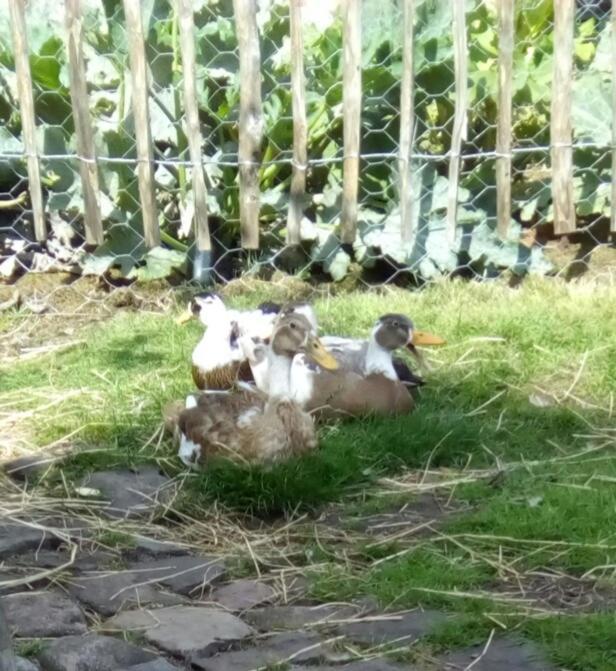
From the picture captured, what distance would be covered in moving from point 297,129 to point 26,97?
139cm

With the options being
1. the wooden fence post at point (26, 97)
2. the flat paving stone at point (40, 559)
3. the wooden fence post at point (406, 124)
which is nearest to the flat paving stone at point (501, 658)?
the flat paving stone at point (40, 559)

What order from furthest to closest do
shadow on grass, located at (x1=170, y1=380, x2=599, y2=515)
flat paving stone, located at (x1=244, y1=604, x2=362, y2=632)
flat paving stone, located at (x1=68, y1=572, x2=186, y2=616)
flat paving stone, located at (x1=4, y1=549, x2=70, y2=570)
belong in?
shadow on grass, located at (x1=170, y1=380, x2=599, y2=515)
flat paving stone, located at (x1=4, y1=549, x2=70, y2=570)
flat paving stone, located at (x1=68, y1=572, x2=186, y2=616)
flat paving stone, located at (x1=244, y1=604, x2=362, y2=632)

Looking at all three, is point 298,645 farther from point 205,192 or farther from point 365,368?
point 205,192

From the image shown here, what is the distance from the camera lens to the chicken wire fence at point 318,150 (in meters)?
7.80

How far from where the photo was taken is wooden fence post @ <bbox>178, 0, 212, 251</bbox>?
6992mm

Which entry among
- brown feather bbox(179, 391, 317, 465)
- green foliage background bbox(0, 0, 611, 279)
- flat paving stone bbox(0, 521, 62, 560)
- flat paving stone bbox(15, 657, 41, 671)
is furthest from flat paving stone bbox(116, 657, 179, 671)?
green foliage background bbox(0, 0, 611, 279)

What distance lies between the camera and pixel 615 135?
7.49 meters

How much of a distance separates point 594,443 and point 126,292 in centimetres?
334

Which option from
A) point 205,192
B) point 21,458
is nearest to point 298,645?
point 21,458

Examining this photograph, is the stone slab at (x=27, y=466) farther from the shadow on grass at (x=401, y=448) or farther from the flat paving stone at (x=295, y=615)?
the flat paving stone at (x=295, y=615)

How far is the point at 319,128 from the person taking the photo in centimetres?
793

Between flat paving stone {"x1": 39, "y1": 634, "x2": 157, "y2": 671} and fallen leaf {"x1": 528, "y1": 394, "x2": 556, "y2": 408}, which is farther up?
flat paving stone {"x1": 39, "y1": 634, "x2": 157, "y2": 671}

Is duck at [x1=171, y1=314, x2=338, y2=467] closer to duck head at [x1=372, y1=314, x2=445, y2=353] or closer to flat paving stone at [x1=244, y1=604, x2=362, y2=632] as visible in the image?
duck head at [x1=372, y1=314, x2=445, y2=353]

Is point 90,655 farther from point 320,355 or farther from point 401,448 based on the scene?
point 320,355
